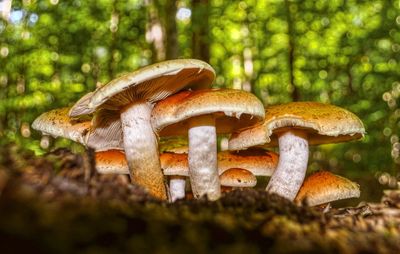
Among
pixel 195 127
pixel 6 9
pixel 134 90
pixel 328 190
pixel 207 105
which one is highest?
pixel 6 9

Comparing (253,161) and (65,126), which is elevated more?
(65,126)

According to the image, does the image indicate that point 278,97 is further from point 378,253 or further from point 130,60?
point 378,253

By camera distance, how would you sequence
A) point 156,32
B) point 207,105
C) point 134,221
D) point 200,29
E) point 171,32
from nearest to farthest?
point 134,221 → point 207,105 → point 200,29 → point 171,32 → point 156,32

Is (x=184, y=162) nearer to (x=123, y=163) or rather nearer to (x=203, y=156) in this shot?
(x=203, y=156)

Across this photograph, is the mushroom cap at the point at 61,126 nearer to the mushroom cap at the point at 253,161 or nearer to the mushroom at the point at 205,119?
the mushroom at the point at 205,119

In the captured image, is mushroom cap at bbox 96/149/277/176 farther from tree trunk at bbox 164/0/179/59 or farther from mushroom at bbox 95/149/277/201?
tree trunk at bbox 164/0/179/59

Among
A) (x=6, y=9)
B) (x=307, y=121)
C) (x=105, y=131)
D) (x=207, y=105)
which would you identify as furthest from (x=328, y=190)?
(x=6, y=9)

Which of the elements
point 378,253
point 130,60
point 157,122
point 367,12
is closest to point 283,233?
point 378,253
